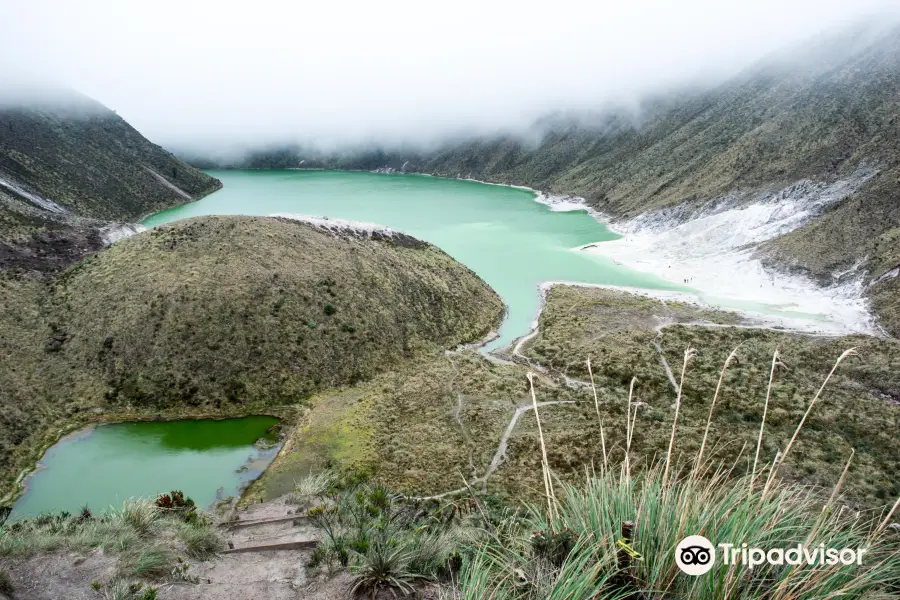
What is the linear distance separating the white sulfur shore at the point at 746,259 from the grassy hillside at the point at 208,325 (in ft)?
78.3

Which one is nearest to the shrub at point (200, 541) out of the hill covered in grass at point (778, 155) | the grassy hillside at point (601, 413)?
the grassy hillside at point (601, 413)

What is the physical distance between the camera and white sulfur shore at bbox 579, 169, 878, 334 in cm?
3966

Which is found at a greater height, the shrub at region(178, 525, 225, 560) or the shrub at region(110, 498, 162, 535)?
the shrub at region(110, 498, 162, 535)

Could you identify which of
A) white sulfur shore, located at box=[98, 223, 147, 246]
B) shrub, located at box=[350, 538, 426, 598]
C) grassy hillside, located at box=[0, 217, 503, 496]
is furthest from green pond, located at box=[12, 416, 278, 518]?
white sulfur shore, located at box=[98, 223, 147, 246]

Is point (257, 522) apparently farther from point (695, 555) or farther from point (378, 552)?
point (695, 555)

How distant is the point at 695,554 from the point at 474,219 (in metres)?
79.1

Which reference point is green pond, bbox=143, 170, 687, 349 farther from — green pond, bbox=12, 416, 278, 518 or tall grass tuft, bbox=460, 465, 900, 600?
tall grass tuft, bbox=460, 465, 900, 600

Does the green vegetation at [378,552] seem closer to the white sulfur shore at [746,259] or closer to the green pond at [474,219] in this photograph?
the green pond at [474,219]

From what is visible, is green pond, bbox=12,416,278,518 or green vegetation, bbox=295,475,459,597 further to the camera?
green pond, bbox=12,416,278,518

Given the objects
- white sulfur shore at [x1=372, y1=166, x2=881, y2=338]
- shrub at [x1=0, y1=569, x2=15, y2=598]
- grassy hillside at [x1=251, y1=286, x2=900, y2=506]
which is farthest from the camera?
white sulfur shore at [x1=372, y1=166, x2=881, y2=338]

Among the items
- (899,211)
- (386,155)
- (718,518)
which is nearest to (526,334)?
(718,518)

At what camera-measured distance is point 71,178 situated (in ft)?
251

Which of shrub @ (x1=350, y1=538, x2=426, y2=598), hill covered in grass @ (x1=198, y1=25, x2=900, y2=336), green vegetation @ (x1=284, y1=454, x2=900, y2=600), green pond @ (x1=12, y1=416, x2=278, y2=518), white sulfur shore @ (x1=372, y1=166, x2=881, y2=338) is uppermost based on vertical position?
hill covered in grass @ (x1=198, y1=25, x2=900, y2=336)

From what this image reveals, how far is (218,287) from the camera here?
1145 inches
